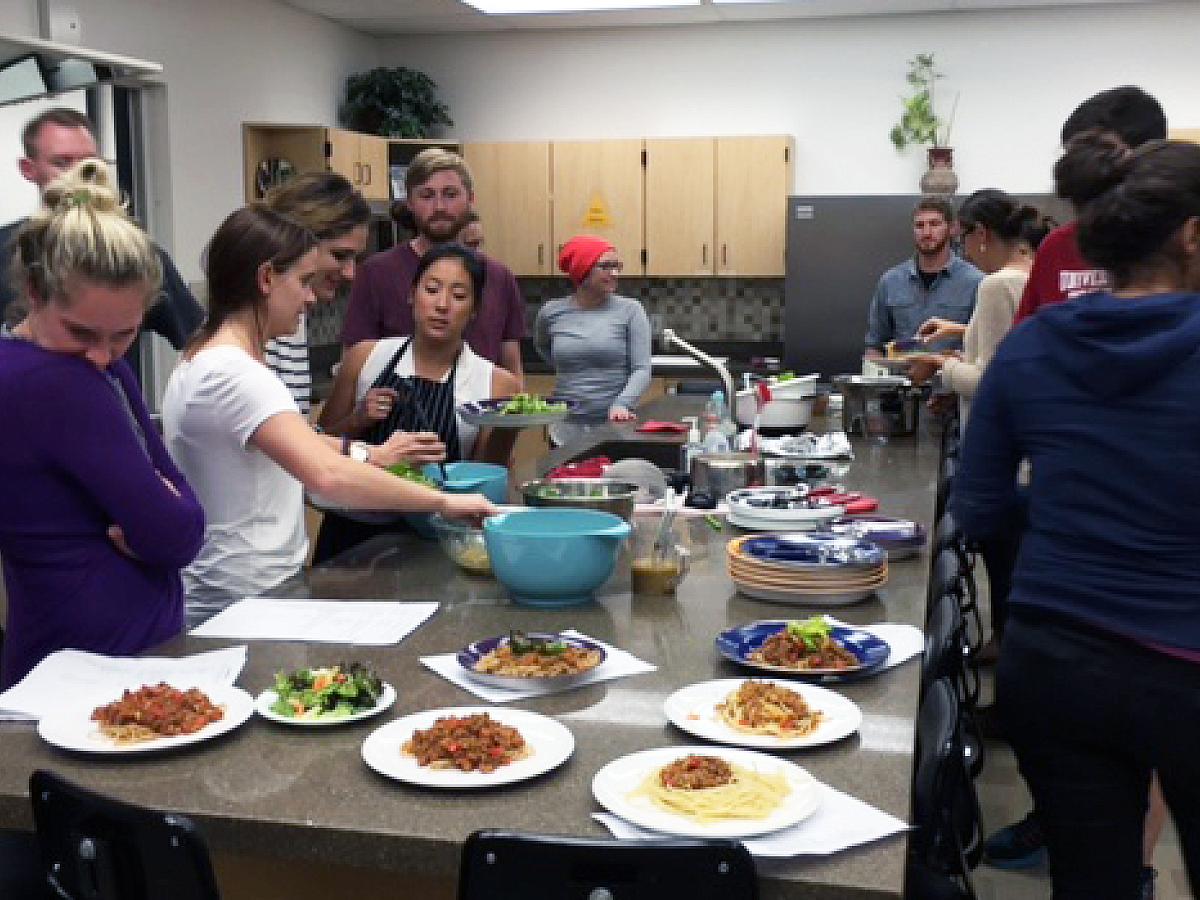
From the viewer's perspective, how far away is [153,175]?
5.96 meters

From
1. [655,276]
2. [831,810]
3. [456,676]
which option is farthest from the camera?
[655,276]

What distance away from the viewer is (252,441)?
2.27 m

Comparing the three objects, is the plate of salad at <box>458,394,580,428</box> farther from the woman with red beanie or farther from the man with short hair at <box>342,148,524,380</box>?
the woman with red beanie

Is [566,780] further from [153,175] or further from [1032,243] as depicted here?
[153,175]

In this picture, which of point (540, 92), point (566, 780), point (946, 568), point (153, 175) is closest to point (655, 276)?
point (540, 92)

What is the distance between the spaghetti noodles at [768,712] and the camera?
64.0 inches

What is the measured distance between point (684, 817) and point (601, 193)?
6547 millimetres

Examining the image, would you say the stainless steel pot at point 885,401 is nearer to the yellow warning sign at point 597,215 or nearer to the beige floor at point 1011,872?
the beige floor at point 1011,872

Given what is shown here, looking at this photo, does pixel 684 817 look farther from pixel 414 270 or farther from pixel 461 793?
pixel 414 270

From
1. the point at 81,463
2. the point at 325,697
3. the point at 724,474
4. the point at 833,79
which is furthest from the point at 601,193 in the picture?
the point at 325,697

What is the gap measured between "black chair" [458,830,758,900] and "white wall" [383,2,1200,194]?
677 centimetres

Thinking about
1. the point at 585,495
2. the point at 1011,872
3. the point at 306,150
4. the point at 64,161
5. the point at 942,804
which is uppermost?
the point at 306,150

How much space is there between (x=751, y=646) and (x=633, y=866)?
71 centimetres

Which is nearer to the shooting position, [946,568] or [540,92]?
[946,568]
